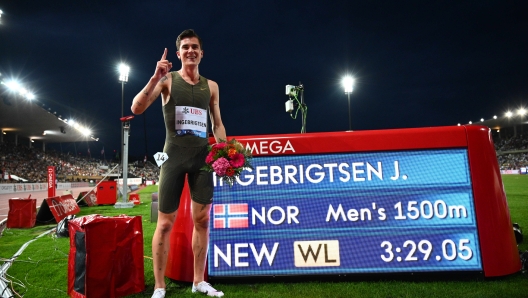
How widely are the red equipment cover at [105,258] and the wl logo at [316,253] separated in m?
1.47

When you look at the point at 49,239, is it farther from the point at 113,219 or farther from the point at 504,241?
the point at 504,241

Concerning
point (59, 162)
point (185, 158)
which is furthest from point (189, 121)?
point (59, 162)

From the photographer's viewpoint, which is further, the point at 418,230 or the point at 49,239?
the point at 49,239

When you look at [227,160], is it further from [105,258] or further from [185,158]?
[105,258]

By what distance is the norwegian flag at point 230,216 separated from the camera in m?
3.02

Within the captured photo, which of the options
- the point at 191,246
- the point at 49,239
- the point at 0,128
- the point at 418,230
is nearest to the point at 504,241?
the point at 418,230

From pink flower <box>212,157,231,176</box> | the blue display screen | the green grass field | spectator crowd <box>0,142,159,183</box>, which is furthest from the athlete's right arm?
spectator crowd <box>0,142,159,183</box>

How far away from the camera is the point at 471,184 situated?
114 inches

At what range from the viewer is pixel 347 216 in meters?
2.96

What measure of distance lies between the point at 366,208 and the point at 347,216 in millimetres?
190

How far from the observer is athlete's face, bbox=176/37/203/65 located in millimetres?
2746

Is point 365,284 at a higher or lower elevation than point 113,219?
lower

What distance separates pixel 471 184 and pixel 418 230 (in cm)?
64

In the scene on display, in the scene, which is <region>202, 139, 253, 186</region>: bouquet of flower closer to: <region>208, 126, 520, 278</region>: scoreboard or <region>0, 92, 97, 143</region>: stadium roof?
<region>208, 126, 520, 278</region>: scoreboard
